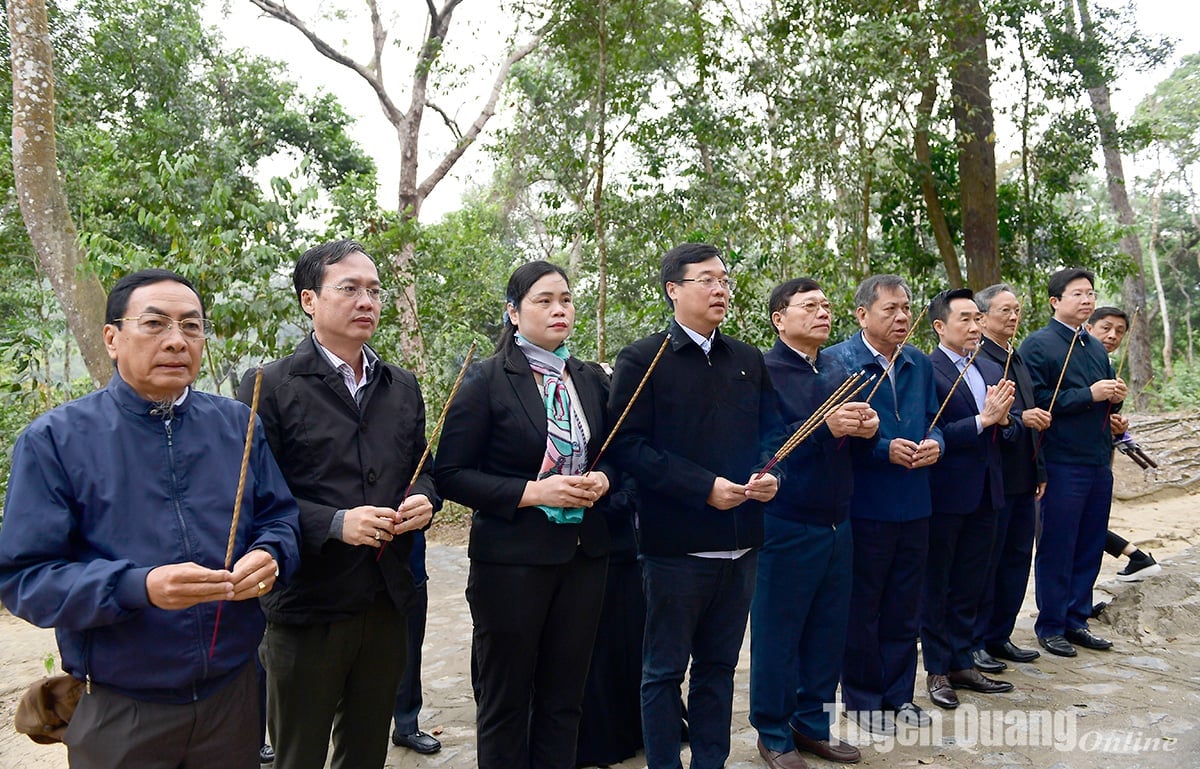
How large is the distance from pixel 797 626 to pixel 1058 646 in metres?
2.16

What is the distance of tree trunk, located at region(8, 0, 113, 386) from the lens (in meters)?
5.75

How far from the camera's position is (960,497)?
4129 mm

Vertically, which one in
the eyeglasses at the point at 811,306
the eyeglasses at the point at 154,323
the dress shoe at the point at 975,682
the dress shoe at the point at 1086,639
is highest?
the eyeglasses at the point at 811,306

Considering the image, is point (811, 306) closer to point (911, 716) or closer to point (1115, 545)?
point (911, 716)

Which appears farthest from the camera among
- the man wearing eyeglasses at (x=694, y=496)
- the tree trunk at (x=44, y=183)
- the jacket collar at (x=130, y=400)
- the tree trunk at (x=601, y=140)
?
the tree trunk at (x=601, y=140)

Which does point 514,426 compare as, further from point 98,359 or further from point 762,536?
point 98,359

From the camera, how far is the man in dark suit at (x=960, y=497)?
4.11 meters

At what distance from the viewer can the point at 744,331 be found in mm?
8430

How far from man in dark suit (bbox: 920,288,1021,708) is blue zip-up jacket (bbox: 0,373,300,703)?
10.2 feet

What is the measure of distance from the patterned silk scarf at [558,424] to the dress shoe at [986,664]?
261 cm

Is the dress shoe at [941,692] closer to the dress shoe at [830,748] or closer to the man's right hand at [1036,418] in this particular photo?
the dress shoe at [830,748]

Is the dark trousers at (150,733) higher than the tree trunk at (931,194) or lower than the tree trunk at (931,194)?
lower

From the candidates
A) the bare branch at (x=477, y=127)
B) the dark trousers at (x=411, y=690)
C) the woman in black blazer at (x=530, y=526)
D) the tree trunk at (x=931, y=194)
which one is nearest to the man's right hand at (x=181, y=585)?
the woman in black blazer at (x=530, y=526)

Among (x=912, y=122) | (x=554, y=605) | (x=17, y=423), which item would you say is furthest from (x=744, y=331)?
(x=17, y=423)
